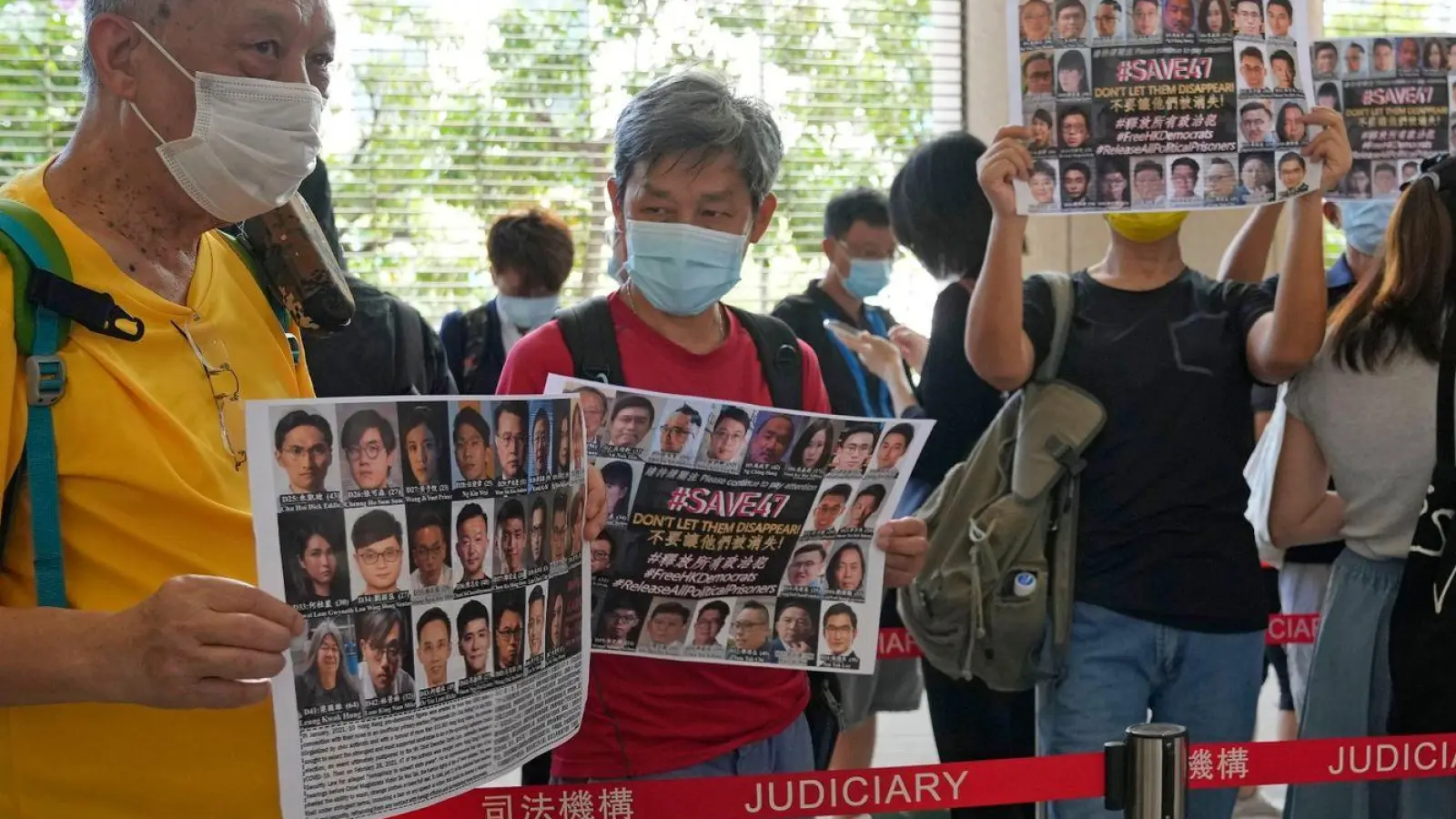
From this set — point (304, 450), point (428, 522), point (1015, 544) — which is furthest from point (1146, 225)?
point (304, 450)

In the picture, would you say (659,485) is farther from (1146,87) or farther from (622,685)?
(1146,87)

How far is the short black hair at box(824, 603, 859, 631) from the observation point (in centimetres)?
196

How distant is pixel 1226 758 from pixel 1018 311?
2.74ft

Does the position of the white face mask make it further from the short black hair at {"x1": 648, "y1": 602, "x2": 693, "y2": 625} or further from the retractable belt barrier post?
the retractable belt barrier post

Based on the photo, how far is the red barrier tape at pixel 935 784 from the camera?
76.0 inches

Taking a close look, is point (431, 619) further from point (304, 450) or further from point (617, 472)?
point (617, 472)

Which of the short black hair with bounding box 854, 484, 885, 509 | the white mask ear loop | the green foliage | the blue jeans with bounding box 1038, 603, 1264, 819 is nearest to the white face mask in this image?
the white mask ear loop

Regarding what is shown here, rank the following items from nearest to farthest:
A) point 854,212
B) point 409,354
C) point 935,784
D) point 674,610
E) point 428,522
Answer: point 428,522 < point 674,610 < point 935,784 < point 409,354 < point 854,212

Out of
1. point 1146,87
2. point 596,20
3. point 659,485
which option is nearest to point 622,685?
point 659,485

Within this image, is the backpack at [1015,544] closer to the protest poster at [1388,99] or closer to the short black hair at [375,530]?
the protest poster at [1388,99]

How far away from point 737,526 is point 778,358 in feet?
1.09

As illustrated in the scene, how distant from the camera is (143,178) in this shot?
137 centimetres

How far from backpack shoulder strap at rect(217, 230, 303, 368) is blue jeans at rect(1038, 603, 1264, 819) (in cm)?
161

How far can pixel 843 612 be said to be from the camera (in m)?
1.97
